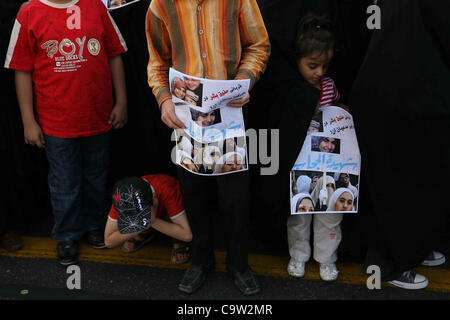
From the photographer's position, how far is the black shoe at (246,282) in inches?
95.1

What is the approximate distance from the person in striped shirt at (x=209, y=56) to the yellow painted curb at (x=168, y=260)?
0.86 ft

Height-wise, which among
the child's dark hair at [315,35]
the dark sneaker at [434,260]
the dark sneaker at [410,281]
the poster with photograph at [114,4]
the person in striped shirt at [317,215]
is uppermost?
the poster with photograph at [114,4]

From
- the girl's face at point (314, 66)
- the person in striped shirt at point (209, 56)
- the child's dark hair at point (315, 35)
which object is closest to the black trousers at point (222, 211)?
the person in striped shirt at point (209, 56)

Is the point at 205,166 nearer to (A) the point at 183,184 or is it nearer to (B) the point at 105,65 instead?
(A) the point at 183,184

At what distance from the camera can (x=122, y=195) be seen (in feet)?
7.82

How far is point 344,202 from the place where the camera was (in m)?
2.37

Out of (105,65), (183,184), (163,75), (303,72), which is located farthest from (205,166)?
(105,65)

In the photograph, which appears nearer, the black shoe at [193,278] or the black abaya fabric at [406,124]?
the black abaya fabric at [406,124]

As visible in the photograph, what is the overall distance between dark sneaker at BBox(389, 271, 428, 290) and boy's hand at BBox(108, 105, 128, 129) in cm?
173

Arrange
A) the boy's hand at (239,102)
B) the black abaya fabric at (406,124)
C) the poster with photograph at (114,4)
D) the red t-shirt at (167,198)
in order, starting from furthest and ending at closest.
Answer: the poster with photograph at (114,4)
the red t-shirt at (167,198)
the boy's hand at (239,102)
the black abaya fabric at (406,124)

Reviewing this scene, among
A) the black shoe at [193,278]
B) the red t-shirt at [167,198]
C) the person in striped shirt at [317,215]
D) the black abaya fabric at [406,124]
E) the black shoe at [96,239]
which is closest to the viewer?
the black abaya fabric at [406,124]

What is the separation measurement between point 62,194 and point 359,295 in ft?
5.61

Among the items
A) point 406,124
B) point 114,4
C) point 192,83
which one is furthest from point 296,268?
point 114,4

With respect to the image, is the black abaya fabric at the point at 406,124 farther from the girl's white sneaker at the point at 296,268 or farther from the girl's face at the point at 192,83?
the girl's face at the point at 192,83
